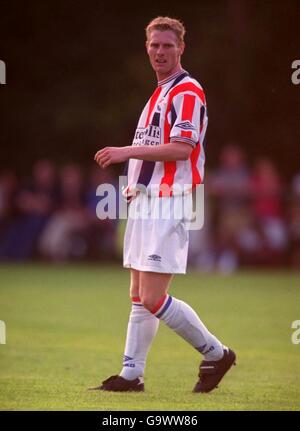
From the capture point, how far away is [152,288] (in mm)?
7020

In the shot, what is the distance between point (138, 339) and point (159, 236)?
0.72 meters

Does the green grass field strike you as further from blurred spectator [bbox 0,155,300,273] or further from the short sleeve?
blurred spectator [bbox 0,155,300,273]

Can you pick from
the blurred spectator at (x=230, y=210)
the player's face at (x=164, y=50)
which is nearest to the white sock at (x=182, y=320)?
the player's face at (x=164, y=50)

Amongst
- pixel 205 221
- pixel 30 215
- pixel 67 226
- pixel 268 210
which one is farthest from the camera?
A: pixel 30 215

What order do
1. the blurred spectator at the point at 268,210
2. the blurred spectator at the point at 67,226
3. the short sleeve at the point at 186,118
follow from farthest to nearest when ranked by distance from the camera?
the blurred spectator at the point at 67,226, the blurred spectator at the point at 268,210, the short sleeve at the point at 186,118

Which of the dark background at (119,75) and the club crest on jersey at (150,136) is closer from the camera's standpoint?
the club crest on jersey at (150,136)

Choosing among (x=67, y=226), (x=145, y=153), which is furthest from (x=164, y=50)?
(x=67, y=226)

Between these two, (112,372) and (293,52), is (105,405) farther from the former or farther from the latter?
(293,52)

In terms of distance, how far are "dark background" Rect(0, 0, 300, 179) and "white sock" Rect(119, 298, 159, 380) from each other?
13859 mm

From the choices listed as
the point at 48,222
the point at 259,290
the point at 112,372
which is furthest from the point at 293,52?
the point at 112,372

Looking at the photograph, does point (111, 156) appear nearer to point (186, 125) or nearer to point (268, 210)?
point (186, 125)

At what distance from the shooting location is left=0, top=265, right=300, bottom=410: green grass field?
22.5 ft

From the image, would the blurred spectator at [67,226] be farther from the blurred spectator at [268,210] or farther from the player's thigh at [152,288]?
the player's thigh at [152,288]

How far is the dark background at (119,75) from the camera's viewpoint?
21.8 meters
